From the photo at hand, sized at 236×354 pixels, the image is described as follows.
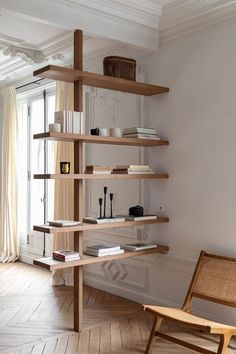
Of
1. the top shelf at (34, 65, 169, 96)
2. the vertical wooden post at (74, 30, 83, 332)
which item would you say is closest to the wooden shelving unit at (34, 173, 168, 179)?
the vertical wooden post at (74, 30, 83, 332)

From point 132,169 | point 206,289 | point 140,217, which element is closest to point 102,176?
point 132,169

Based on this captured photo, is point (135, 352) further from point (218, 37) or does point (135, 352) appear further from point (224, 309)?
point (218, 37)

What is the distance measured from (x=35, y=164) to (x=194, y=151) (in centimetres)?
331

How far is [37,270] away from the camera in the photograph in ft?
20.1

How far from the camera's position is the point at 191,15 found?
395 centimetres

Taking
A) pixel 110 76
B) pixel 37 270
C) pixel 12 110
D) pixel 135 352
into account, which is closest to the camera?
pixel 135 352

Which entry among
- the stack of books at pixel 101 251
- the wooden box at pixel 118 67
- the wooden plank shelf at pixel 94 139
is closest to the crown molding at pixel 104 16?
the wooden box at pixel 118 67

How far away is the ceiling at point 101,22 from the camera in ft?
11.8

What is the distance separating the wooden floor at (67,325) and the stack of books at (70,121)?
1.80m

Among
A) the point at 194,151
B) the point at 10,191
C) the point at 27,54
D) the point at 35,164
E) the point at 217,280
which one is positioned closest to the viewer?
the point at 217,280

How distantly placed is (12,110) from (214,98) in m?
3.96

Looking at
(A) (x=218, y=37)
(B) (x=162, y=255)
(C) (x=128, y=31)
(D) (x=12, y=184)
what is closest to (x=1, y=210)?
(D) (x=12, y=184)

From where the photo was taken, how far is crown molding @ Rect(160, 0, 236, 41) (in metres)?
3.71

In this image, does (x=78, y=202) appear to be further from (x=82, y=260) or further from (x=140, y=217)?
(x=140, y=217)
